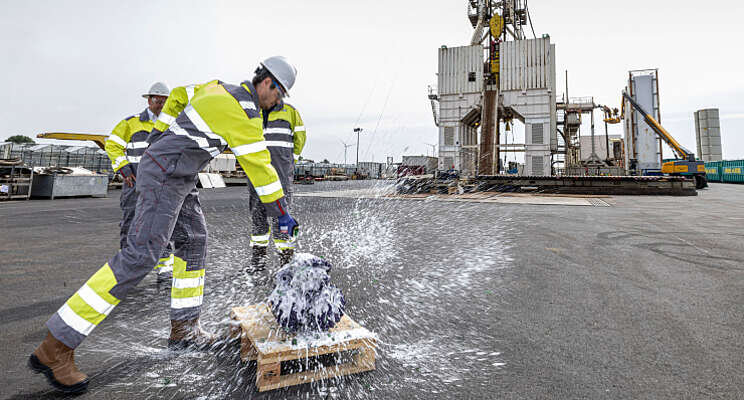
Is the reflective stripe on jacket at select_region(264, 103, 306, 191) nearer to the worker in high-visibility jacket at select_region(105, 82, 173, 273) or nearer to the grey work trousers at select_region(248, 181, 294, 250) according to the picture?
the grey work trousers at select_region(248, 181, 294, 250)

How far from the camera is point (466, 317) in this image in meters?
3.07

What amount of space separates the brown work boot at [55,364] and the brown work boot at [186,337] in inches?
22.3

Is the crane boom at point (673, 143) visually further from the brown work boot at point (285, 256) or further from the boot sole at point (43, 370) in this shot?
the boot sole at point (43, 370)

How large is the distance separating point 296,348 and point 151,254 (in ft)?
3.13

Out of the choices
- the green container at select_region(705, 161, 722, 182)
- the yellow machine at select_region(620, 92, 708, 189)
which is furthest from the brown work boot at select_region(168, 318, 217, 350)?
the green container at select_region(705, 161, 722, 182)

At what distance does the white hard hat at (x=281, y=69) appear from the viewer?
2328 millimetres

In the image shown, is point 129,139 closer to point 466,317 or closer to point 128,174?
point 128,174

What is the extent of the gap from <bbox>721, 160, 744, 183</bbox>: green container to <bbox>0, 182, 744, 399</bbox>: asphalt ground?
1448 inches

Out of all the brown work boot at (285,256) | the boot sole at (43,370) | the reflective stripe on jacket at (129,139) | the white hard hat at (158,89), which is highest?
the white hard hat at (158,89)

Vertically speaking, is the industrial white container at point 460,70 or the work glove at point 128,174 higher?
the industrial white container at point 460,70

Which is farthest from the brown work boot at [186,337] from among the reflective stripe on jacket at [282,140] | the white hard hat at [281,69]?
the reflective stripe on jacket at [282,140]

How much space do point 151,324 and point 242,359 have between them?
1075mm

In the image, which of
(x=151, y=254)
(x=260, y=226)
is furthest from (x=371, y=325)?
(x=260, y=226)

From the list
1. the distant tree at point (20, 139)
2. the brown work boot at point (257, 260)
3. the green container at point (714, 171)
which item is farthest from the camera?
the distant tree at point (20, 139)
